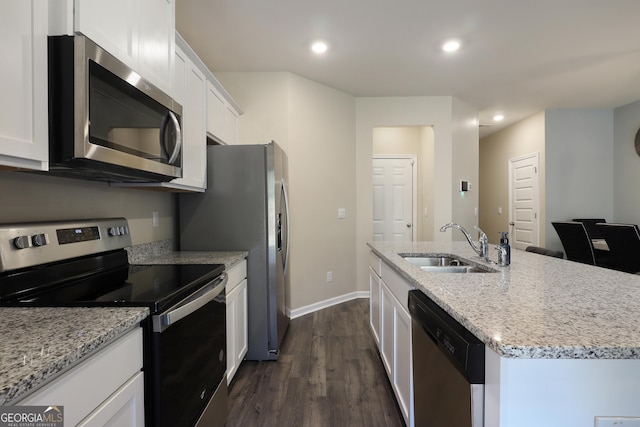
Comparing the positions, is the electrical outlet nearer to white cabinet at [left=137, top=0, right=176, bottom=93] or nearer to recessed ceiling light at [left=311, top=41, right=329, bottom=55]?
white cabinet at [left=137, top=0, right=176, bottom=93]

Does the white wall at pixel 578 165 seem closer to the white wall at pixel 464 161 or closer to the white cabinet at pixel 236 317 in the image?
the white wall at pixel 464 161

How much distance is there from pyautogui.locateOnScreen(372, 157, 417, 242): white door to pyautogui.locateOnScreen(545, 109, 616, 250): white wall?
1990 millimetres

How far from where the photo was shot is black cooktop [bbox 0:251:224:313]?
3.39ft

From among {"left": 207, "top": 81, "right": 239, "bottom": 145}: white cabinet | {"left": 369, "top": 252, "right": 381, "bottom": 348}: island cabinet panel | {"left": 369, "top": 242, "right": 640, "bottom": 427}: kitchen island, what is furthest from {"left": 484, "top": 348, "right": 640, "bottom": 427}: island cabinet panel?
{"left": 207, "top": 81, "right": 239, "bottom": 145}: white cabinet

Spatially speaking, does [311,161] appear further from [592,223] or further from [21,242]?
[592,223]

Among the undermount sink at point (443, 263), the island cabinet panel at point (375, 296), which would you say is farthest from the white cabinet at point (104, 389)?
the island cabinet panel at point (375, 296)

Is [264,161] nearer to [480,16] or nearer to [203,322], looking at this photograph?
[203,322]

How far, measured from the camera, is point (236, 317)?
6.71ft

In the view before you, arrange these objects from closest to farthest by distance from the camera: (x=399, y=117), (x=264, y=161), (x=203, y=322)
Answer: (x=203, y=322)
(x=264, y=161)
(x=399, y=117)

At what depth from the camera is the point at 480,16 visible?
240cm

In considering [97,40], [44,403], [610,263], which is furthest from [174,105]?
[610,263]

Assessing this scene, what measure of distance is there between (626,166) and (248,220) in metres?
5.39

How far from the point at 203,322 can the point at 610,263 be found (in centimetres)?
417

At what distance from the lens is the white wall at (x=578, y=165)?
15.3ft
